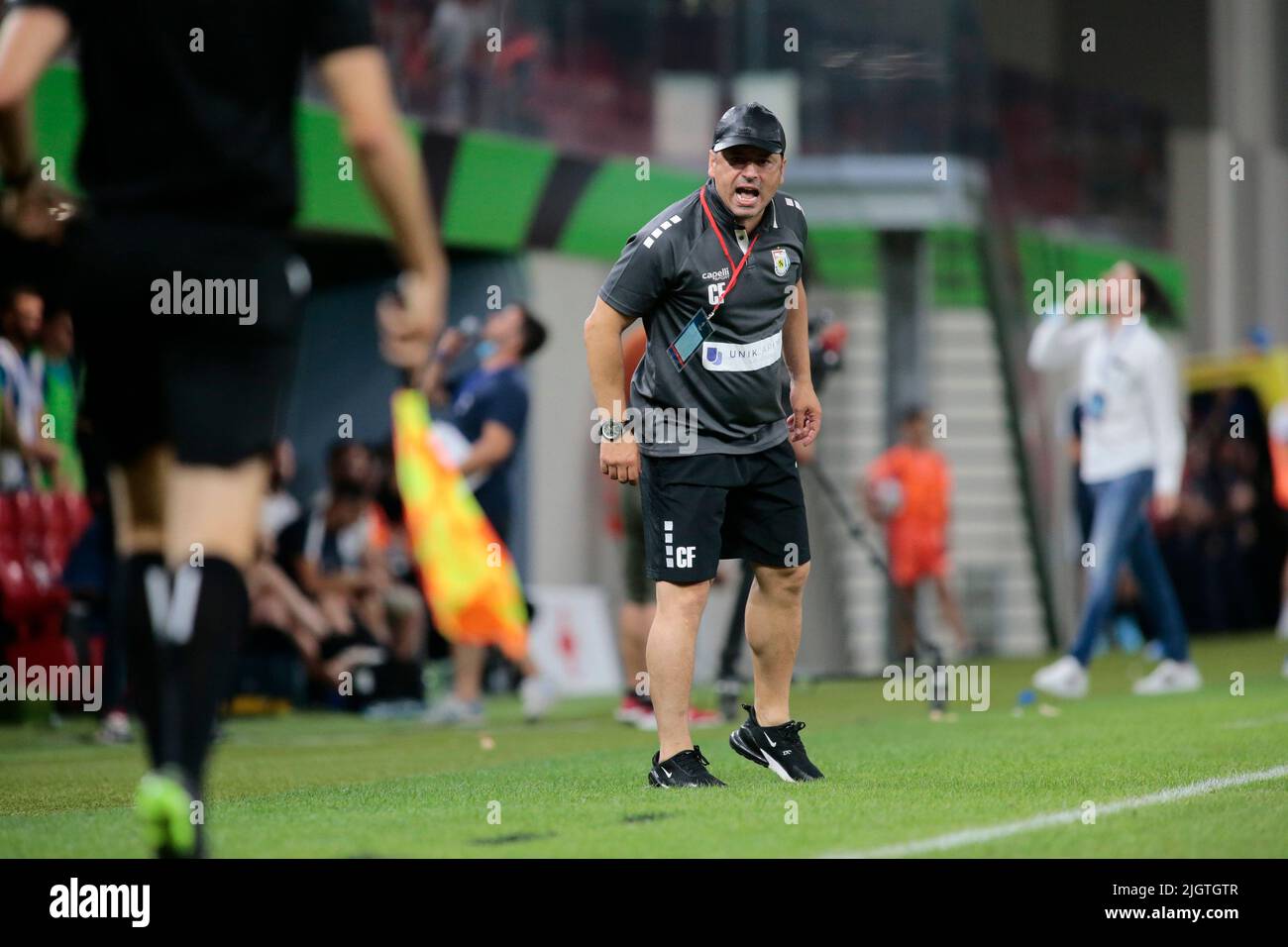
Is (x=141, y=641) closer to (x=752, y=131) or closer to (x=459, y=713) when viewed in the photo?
(x=752, y=131)

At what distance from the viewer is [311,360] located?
1966cm

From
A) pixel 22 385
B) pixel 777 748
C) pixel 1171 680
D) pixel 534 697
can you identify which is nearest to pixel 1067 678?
pixel 1171 680

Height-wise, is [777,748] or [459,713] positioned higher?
[777,748]

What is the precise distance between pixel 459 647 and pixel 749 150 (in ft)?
18.2

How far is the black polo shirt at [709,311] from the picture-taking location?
6.83 meters

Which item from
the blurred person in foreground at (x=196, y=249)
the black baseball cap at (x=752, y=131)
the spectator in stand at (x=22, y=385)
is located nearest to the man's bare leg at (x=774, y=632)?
the black baseball cap at (x=752, y=131)

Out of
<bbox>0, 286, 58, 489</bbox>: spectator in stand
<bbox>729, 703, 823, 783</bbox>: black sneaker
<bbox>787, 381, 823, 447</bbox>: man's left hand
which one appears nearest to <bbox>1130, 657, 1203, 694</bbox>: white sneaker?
<bbox>787, 381, 823, 447</bbox>: man's left hand

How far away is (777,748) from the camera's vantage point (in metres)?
7.04

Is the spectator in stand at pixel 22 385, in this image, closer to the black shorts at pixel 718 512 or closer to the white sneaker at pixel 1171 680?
the black shorts at pixel 718 512

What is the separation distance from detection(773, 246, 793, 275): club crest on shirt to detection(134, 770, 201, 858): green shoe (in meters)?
3.11

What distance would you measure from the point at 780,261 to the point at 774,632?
121cm

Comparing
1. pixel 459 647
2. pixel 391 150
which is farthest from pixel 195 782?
pixel 459 647

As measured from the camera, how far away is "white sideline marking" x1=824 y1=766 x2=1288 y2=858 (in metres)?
5.11
